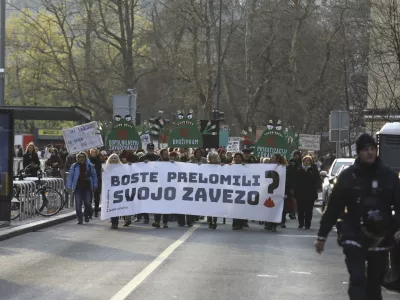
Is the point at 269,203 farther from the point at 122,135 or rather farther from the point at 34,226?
the point at 122,135

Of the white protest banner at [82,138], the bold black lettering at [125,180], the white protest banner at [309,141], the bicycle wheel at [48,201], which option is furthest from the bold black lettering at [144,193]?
the white protest banner at [309,141]

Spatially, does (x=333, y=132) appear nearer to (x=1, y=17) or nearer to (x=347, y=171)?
(x=1, y=17)

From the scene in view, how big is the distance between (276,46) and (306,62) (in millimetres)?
2031

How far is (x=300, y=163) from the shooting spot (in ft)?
81.8

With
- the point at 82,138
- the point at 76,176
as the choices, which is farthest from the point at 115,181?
the point at 82,138

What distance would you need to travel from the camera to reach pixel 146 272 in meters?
13.1

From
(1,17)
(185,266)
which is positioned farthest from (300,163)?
(185,266)

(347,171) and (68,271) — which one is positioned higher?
(347,171)

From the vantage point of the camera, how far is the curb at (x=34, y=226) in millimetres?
18703

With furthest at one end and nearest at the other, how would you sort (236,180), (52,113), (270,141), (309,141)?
(309,141) → (52,113) → (270,141) → (236,180)

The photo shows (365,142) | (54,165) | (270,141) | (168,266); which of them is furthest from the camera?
(54,165)

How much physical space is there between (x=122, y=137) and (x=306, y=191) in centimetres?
850

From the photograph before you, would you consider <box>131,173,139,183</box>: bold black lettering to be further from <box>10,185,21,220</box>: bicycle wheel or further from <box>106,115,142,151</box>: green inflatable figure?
<box>106,115,142,151</box>: green inflatable figure

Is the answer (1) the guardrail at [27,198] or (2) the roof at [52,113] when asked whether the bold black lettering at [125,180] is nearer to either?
(1) the guardrail at [27,198]
